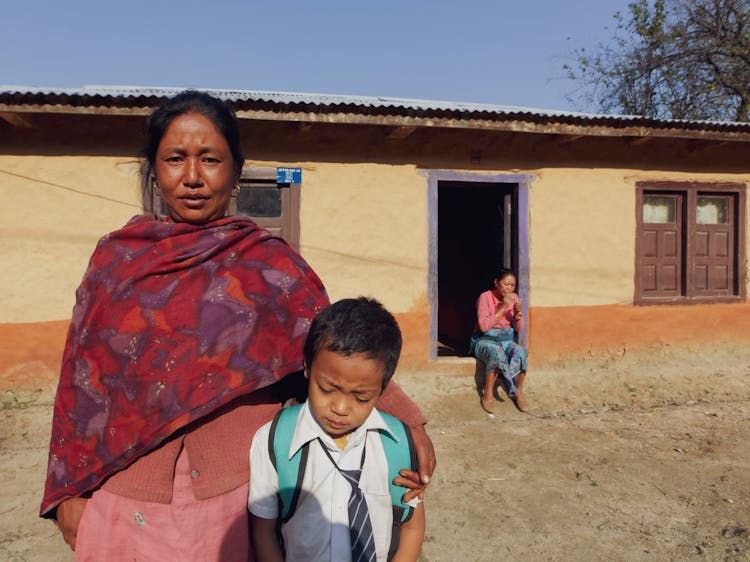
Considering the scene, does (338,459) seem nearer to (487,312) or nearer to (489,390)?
(489,390)

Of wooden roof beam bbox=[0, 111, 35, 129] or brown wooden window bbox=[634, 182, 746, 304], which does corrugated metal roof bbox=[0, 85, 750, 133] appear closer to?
wooden roof beam bbox=[0, 111, 35, 129]

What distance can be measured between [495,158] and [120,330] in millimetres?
4700

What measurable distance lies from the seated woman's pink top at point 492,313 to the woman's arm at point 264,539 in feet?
13.4

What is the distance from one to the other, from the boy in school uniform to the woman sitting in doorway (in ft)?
12.5

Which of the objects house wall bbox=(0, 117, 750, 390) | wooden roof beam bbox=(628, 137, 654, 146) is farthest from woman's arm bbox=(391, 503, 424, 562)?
wooden roof beam bbox=(628, 137, 654, 146)

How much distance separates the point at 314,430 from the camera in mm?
1205

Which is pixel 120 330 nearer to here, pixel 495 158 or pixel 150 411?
pixel 150 411

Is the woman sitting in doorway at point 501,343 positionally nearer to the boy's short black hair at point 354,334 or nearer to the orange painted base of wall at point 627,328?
the orange painted base of wall at point 627,328

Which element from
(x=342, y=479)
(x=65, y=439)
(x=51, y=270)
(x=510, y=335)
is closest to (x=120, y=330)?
(x=65, y=439)

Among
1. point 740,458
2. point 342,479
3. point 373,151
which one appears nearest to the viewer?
point 342,479

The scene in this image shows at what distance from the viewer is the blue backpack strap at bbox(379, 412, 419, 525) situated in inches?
48.3

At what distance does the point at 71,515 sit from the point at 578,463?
11.6ft

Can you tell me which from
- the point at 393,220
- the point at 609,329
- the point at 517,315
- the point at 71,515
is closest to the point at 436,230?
the point at 393,220

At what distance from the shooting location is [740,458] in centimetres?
388
